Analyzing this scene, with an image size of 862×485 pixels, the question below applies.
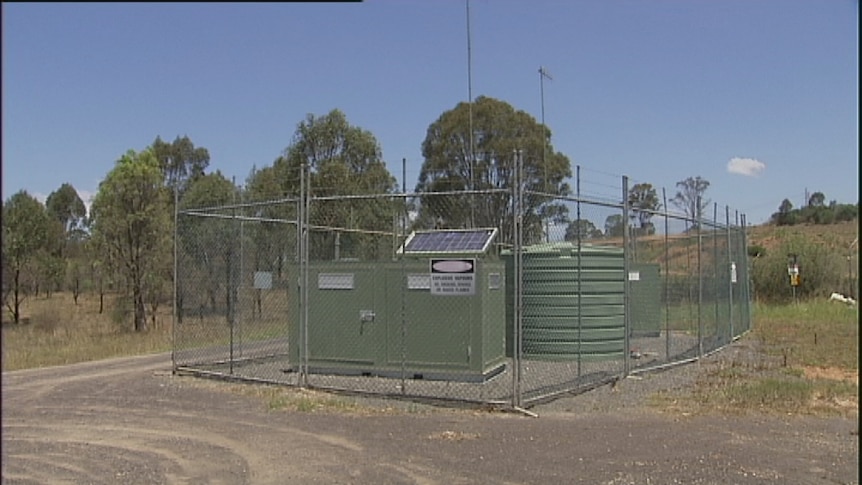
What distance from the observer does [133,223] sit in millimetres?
24859

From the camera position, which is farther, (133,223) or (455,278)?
(133,223)

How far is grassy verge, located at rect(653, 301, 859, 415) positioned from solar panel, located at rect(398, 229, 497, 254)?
128 inches

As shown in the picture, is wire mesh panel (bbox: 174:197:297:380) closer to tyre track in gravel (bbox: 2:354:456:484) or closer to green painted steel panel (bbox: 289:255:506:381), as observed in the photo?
green painted steel panel (bbox: 289:255:506:381)

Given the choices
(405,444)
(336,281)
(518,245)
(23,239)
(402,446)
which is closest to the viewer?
(402,446)

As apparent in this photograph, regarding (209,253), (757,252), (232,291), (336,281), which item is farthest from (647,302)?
(757,252)

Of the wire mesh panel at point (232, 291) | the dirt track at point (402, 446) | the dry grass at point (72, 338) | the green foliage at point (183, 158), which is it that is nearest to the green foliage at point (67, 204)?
the green foliage at point (183, 158)

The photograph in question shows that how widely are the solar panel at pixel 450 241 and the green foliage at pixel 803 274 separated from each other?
24.8m

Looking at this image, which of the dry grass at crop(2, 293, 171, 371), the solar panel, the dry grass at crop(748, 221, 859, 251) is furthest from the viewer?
the dry grass at crop(748, 221, 859, 251)

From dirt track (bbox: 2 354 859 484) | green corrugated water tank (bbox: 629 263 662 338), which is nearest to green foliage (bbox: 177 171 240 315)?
dirt track (bbox: 2 354 859 484)

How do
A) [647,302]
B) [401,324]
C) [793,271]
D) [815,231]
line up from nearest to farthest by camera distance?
1. [401,324]
2. [647,302]
3. [793,271]
4. [815,231]

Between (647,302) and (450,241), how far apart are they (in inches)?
299

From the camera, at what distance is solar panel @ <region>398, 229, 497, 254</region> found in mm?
12312

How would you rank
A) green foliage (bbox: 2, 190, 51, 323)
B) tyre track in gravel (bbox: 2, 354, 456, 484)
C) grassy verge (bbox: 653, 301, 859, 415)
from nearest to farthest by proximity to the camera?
tyre track in gravel (bbox: 2, 354, 456, 484) < grassy verge (bbox: 653, 301, 859, 415) < green foliage (bbox: 2, 190, 51, 323)

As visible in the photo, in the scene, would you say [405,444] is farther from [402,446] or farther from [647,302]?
[647,302]
